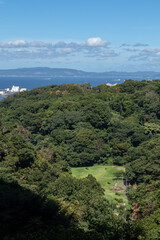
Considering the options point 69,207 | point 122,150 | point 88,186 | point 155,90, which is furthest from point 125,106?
point 69,207

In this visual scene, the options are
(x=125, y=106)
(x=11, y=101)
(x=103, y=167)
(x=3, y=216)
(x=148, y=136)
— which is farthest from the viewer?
(x=11, y=101)

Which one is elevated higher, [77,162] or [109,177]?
[77,162]

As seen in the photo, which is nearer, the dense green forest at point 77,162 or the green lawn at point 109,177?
the dense green forest at point 77,162

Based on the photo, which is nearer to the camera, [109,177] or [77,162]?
[109,177]

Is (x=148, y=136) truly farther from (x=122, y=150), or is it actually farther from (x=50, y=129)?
(x=50, y=129)
